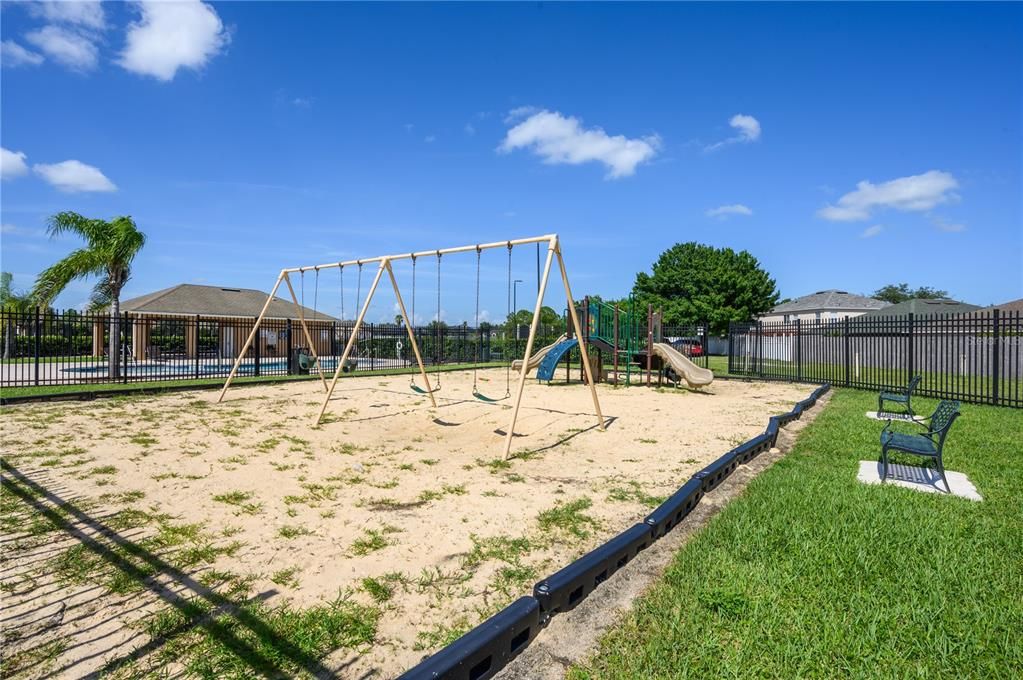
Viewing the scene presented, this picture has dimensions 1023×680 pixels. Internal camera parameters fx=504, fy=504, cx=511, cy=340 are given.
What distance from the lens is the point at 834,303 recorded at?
56281mm

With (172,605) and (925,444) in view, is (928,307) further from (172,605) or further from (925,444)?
(172,605)

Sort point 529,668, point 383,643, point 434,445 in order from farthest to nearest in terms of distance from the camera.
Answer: point 434,445, point 383,643, point 529,668

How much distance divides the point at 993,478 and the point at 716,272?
42.9 metres

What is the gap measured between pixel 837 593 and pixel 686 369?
12.6 meters

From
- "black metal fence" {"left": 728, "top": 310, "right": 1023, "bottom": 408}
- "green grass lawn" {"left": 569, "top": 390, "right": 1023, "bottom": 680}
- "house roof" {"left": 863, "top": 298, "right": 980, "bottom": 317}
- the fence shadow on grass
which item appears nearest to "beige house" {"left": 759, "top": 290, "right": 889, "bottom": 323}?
"house roof" {"left": 863, "top": 298, "right": 980, "bottom": 317}

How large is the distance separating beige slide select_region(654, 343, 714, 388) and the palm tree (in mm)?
17394

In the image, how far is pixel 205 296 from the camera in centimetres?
3325

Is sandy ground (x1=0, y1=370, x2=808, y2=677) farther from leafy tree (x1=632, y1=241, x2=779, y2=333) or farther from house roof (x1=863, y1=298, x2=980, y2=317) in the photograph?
leafy tree (x1=632, y1=241, x2=779, y2=333)

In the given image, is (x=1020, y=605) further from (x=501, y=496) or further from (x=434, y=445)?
(x=434, y=445)

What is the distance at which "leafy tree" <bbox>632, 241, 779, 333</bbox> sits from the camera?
44.8m

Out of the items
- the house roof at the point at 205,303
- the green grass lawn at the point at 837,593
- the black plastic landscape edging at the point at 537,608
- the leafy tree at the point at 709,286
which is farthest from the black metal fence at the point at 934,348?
Result: the house roof at the point at 205,303

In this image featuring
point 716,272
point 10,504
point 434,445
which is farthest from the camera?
point 716,272

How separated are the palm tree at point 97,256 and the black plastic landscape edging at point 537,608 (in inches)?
732

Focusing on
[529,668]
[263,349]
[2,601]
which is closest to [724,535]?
[529,668]
